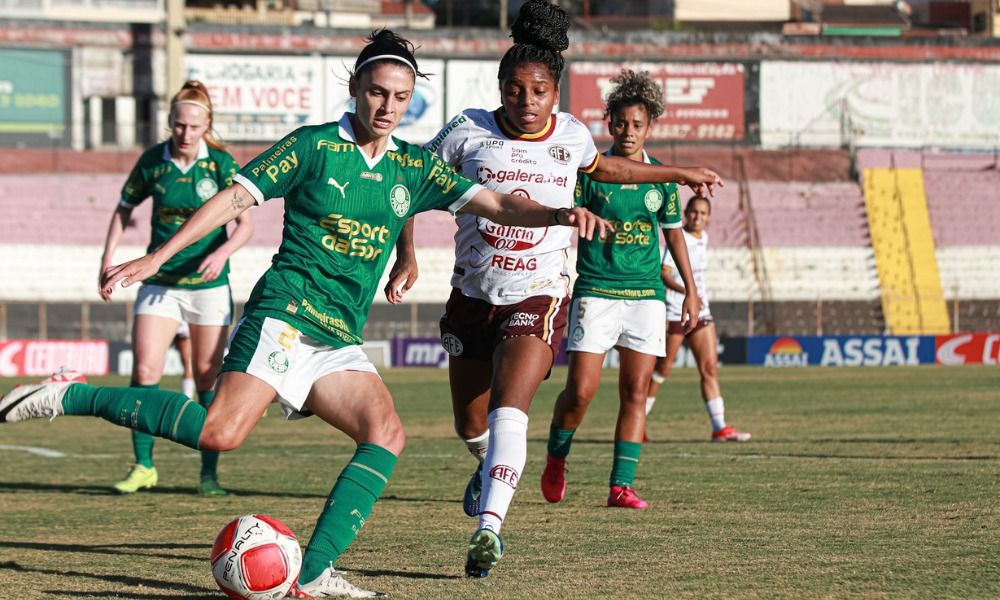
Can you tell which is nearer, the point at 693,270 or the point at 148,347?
the point at 148,347

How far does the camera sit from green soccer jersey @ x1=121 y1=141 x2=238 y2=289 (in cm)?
952

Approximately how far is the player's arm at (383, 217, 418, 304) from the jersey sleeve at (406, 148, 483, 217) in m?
0.55

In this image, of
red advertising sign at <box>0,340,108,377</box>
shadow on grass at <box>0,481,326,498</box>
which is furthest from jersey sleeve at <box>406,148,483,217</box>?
red advertising sign at <box>0,340,108,377</box>

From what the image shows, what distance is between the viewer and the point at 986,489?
28.2ft

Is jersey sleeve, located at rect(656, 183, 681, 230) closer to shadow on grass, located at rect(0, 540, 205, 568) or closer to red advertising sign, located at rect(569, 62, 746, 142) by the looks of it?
shadow on grass, located at rect(0, 540, 205, 568)

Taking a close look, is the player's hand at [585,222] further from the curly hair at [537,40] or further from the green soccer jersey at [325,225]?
the curly hair at [537,40]

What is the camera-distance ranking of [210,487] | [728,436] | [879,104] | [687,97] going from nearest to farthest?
[210,487] → [728,436] → [687,97] → [879,104]

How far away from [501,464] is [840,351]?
26.6 meters

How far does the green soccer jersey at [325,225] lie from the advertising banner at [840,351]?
26.7 meters

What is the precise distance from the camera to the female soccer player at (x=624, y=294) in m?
8.56

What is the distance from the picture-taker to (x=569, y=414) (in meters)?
8.59

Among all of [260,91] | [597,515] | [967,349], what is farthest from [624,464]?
[260,91]

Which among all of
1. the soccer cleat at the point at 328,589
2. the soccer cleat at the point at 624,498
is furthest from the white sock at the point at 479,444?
the soccer cleat at the point at 328,589

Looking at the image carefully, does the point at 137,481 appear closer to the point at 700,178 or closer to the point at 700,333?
the point at 700,178
